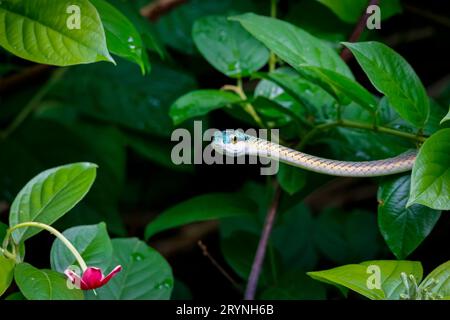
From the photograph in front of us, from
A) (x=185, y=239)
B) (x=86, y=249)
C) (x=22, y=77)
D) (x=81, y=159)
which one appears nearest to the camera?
(x=86, y=249)

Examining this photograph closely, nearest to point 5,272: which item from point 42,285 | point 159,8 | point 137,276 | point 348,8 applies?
point 42,285

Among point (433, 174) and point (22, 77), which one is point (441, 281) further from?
point (22, 77)

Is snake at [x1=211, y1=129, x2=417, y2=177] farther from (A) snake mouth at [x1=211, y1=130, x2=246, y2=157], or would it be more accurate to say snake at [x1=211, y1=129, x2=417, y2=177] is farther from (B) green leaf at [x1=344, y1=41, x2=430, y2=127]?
(B) green leaf at [x1=344, y1=41, x2=430, y2=127]

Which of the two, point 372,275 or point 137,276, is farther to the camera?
point 137,276

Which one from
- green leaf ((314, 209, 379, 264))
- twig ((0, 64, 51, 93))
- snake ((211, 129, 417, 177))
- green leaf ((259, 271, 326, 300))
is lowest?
green leaf ((314, 209, 379, 264))

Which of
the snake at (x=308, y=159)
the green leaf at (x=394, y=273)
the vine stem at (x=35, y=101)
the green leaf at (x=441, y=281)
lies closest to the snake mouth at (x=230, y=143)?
the snake at (x=308, y=159)

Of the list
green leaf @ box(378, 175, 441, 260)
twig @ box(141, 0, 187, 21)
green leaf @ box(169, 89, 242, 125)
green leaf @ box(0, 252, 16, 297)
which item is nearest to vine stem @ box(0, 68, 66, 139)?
twig @ box(141, 0, 187, 21)
